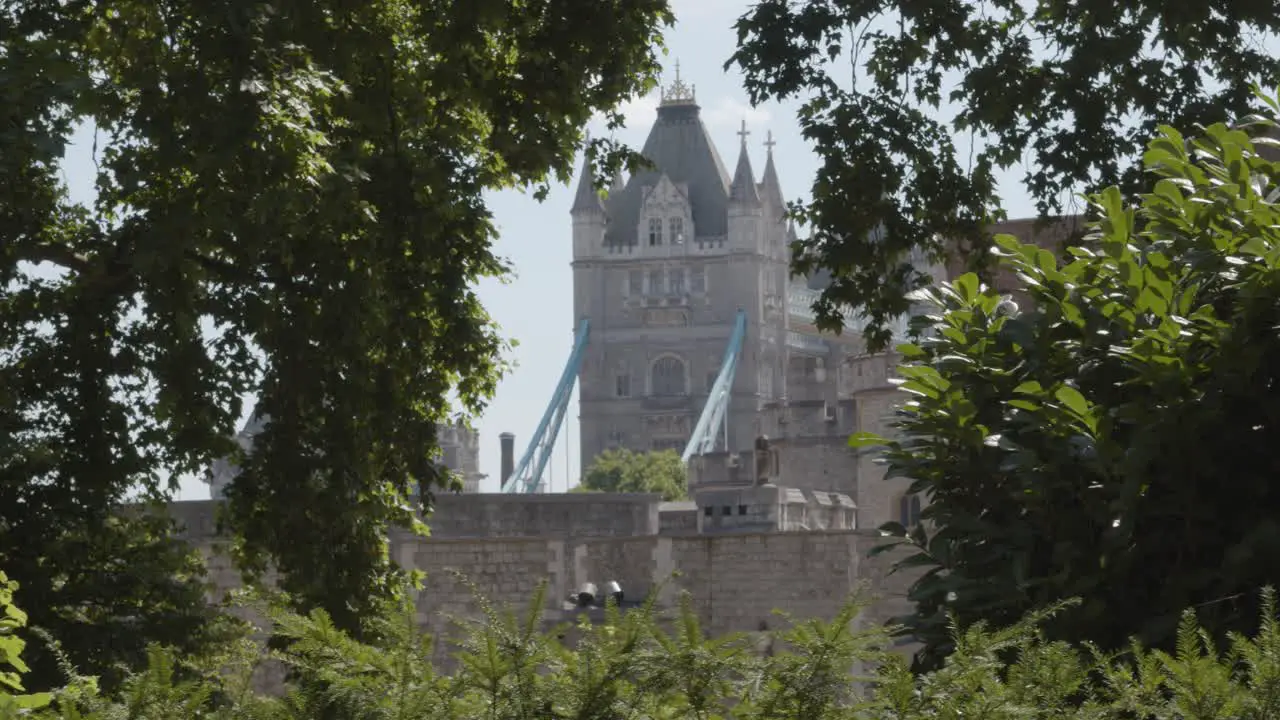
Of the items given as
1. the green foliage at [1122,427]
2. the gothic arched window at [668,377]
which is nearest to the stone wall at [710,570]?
the green foliage at [1122,427]

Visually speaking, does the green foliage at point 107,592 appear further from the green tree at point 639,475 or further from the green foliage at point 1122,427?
the green tree at point 639,475

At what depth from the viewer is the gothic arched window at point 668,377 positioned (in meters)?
112

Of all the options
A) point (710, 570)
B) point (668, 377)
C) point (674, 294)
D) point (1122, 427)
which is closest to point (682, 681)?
point (1122, 427)

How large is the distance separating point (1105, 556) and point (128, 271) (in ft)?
22.2

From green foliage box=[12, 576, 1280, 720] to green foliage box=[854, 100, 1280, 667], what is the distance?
1.26 meters

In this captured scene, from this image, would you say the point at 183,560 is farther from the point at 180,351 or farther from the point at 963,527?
the point at 963,527

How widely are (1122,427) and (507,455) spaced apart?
94.7 m

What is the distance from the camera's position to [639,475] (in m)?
88.8

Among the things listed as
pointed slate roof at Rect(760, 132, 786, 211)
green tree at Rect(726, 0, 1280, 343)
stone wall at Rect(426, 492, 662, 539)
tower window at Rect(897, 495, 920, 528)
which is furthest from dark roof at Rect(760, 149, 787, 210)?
green tree at Rect(726, 0, 1280, 343)

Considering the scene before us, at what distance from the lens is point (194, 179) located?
408 inches

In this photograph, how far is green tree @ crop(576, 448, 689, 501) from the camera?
8675 cm

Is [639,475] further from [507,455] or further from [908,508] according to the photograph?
[908,508]

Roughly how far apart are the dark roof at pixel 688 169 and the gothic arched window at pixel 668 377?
7242 mm

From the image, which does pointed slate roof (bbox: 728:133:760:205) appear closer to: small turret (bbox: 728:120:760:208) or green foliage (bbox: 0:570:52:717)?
small turret (bbox: 728:120:760:208)
